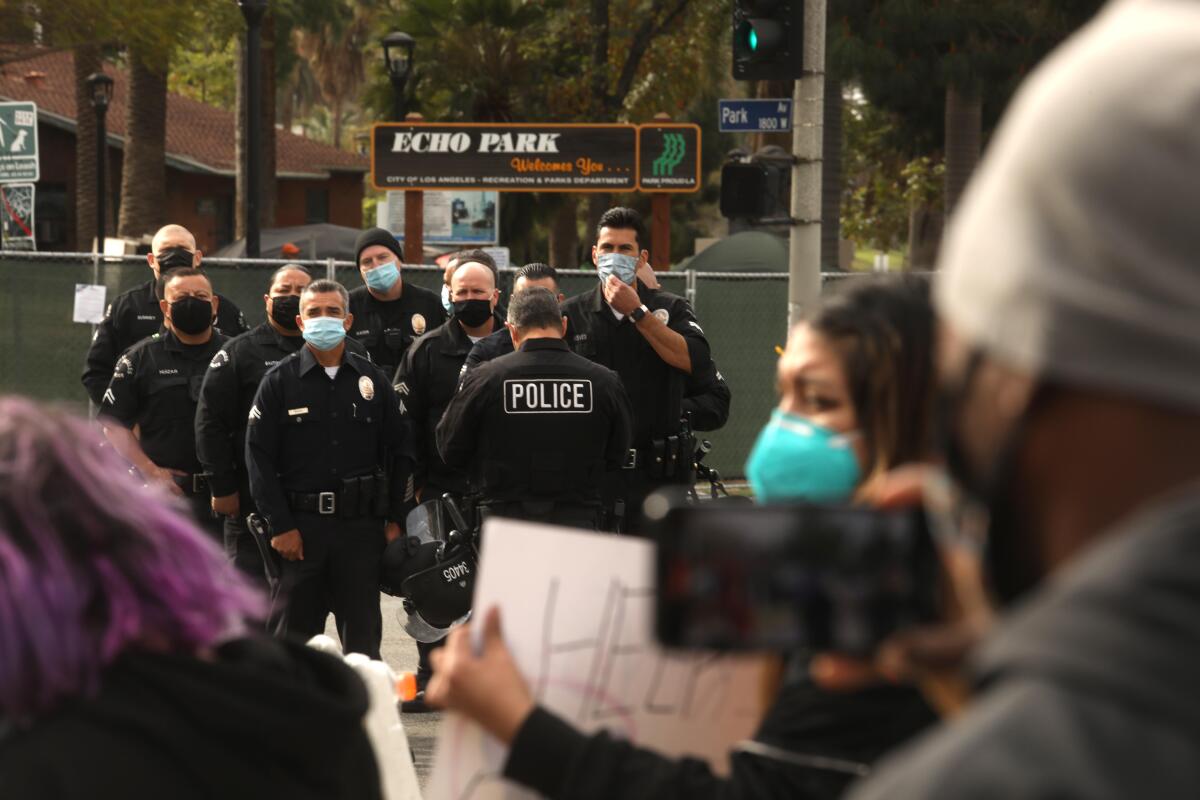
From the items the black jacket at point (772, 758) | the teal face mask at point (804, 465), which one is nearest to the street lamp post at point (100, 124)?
the teal face mask at point (804, 465)

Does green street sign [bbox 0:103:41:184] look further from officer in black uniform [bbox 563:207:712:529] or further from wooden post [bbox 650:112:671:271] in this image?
officer in black uniform [bbox 563:207:712:529]

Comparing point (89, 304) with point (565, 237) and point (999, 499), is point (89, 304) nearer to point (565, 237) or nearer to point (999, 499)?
point (999, 499)

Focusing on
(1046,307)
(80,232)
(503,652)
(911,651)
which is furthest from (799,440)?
(80,232)

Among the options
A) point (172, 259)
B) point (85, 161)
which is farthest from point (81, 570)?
point (85, 161)

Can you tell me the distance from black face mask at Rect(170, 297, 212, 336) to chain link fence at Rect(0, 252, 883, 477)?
5.96 metres

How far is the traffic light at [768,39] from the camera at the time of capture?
1089 cm

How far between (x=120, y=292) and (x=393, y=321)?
21.3 ft

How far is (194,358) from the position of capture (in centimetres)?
923

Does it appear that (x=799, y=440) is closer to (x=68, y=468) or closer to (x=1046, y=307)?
(x=68, y=468)

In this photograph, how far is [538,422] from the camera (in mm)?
7707

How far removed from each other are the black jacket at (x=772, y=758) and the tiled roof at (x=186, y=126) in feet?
133

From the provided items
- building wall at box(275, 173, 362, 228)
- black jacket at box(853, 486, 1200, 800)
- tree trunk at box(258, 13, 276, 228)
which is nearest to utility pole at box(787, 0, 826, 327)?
black jacket at box(853, 486, 1200, 800)

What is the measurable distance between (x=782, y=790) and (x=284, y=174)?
4624cm

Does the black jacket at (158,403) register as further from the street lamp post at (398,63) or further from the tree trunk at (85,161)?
the tree trunk at (85,161)
